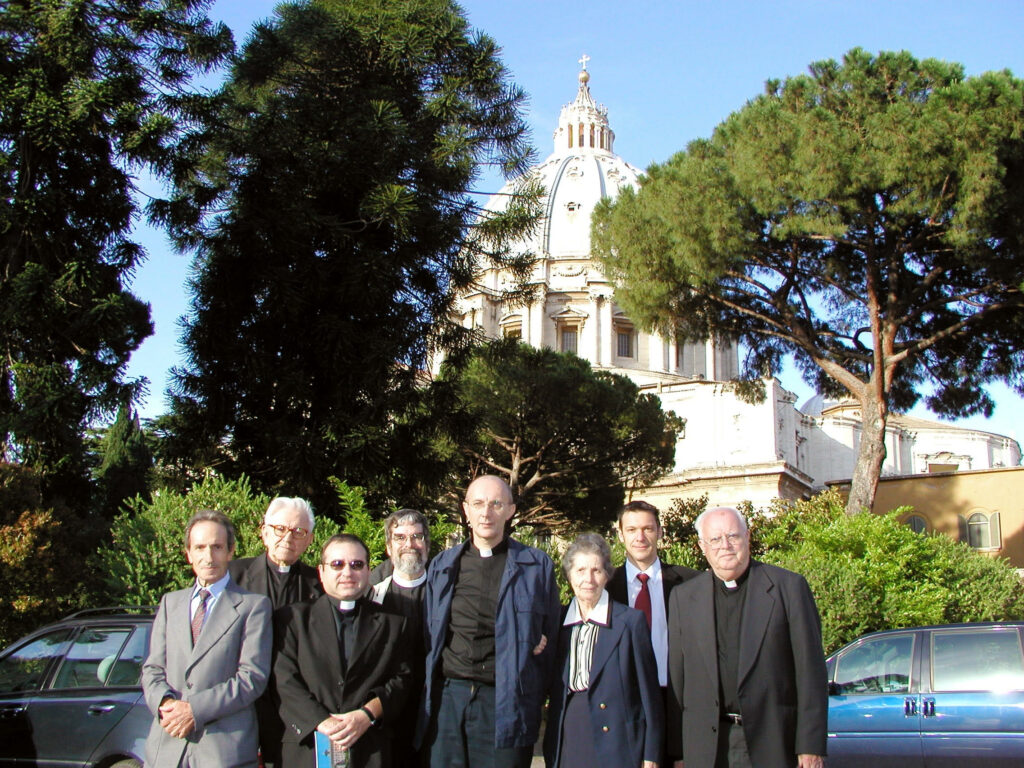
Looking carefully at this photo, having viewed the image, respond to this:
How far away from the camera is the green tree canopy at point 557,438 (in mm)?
30406

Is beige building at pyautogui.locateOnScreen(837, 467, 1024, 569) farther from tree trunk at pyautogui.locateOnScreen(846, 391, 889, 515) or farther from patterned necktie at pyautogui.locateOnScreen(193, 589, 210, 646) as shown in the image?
patterned necktie at pyautogui.locateOnScreen(193, 589, 210, 646)

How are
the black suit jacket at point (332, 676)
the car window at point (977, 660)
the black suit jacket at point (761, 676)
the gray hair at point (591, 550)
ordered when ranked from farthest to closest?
the car window at point (977, 660) < the gray hair at point (591, 550) < the black suit jacket at point (332, 676) < the black suit jacket at point (761, 676)

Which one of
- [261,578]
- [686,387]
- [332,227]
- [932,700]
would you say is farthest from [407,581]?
[686,387]

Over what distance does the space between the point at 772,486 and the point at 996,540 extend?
33.7 ft

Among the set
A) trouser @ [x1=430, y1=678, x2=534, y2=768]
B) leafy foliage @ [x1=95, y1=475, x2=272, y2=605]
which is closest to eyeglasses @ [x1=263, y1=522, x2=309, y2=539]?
trouser @ [x1=430, y1=678, x2=534, y2=768]

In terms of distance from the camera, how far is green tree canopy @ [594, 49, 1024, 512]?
18875 mm

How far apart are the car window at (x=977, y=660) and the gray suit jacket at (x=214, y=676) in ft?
17.1

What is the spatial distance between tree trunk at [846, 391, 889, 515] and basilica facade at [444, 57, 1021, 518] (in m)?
4.90

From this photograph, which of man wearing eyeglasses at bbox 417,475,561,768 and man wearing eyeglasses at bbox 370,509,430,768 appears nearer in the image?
man wearing eyeglasses at bbox 417,475,561,768

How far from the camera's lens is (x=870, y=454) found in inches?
811

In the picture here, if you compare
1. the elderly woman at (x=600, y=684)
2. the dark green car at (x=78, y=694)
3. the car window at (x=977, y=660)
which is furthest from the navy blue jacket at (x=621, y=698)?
the car window at (x=977, y=660)

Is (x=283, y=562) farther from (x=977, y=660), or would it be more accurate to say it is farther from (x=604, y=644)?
(x=977, y=660)

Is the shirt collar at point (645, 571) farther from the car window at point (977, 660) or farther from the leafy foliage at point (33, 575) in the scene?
the leafy foliage at point (33, 575)

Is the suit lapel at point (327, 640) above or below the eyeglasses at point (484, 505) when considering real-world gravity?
below
